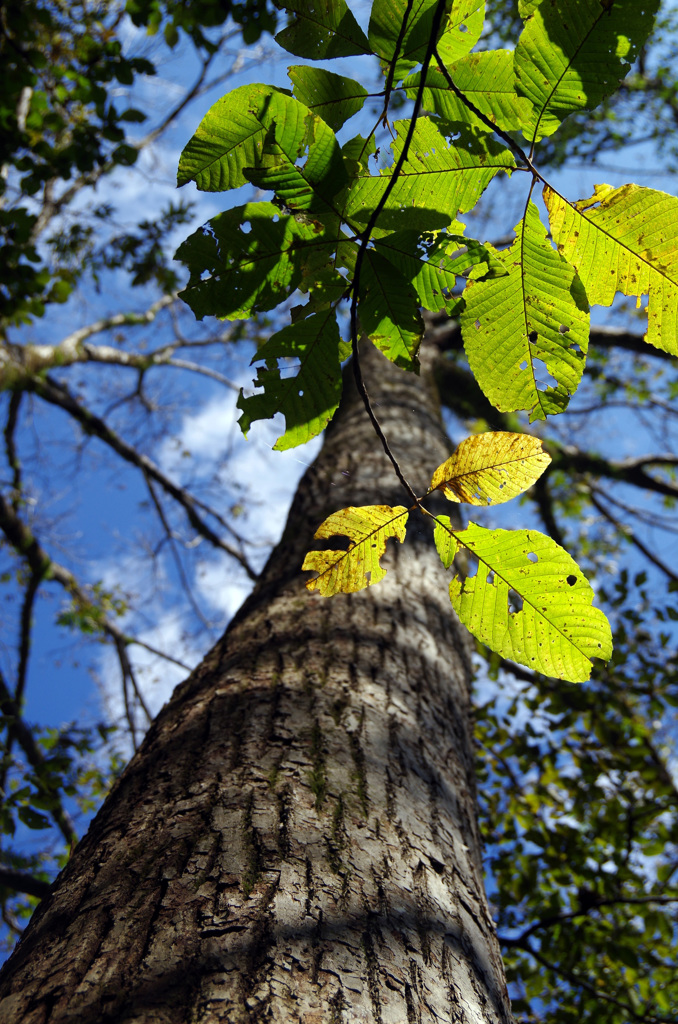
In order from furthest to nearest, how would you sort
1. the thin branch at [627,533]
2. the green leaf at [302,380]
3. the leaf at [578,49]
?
the thin branch at [627,533] → the green leaf at [302,380] → the leaf at [578,49]

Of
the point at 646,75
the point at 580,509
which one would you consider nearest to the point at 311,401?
the point at 580,509

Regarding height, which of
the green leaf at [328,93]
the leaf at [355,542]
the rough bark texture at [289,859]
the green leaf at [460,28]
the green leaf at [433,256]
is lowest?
the rough bark texture at [289,859]

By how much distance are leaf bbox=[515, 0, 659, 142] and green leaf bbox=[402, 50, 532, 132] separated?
0.15ft

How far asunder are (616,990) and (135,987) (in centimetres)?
240

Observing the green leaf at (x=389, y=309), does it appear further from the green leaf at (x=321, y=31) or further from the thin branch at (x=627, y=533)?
the thin branch at (x=627, y=533)

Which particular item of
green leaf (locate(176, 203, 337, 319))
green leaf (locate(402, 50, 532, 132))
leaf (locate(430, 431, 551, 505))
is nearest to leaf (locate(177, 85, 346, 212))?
green leaf (locate(176, 203, 337, 319))

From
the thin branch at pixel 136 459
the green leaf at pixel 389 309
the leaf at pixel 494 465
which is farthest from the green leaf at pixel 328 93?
the thin branch at pixel 136 459

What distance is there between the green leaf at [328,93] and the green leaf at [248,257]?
3.9 inches

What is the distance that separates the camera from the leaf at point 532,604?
57cm

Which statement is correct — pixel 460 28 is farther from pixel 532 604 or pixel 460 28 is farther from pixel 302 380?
pixel 532 604

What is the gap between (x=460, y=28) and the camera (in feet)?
1.74

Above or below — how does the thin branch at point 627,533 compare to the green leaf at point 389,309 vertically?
above

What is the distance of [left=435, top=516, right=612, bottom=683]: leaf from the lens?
57 cm

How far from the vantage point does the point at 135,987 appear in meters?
0.54
